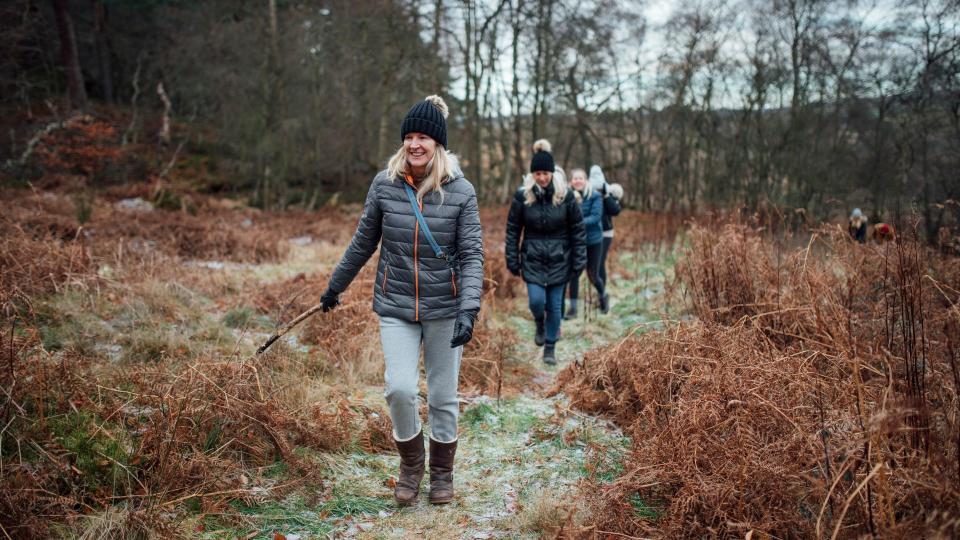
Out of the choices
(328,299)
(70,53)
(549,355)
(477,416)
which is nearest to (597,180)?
(549,355)

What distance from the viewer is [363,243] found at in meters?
3.39

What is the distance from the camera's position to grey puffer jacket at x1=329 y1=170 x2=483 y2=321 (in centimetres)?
321

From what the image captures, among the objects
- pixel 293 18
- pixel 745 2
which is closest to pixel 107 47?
pixel 293 18

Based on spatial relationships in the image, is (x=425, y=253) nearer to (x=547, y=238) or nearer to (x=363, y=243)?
(x=363, y=243)

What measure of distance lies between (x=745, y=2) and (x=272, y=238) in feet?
66.1

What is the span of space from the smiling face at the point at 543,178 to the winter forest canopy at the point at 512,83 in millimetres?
14302

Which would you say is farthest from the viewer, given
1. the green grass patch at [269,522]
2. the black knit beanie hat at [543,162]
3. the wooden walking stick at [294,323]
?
the black knit beanie hat at [543,162]

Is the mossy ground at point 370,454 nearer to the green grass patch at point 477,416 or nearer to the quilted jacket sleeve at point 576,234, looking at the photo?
the green grass patch at point 477,416

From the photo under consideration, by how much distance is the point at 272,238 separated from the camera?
40.2 feet

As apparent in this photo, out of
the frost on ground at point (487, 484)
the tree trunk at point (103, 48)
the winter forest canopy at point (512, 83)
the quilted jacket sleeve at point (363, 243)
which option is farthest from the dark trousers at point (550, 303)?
the tree trunk at point (103, 48)

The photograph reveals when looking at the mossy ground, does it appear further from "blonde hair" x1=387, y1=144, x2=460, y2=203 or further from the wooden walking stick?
"blonde hair" x1=387, y1=144, x2=460, y2=203

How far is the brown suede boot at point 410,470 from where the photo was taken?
3340 millimetres

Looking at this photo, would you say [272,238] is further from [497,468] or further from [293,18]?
[293,18]

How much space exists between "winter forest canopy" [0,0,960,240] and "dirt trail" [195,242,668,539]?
15.9m
